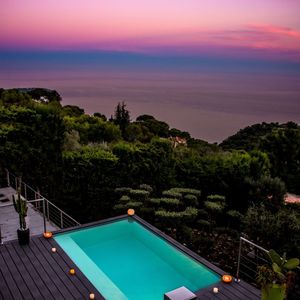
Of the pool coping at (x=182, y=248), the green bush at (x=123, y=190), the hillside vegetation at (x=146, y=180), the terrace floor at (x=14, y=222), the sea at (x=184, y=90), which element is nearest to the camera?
the pool coping at (x=182, y=248)

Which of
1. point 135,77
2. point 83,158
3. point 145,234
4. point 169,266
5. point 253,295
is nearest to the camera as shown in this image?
point 253,295

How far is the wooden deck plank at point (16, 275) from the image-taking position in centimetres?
528

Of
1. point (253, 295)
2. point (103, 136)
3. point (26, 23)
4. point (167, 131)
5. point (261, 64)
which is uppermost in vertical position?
point (26, 23)

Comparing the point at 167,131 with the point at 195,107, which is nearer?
the point at 195,107

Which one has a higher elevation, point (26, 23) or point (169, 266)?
point (26, 23)

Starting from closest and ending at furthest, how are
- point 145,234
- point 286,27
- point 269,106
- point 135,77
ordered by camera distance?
1. point 145,234
2. point 286,27
3. point 269,106
4. point 135,77

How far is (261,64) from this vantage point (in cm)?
2831

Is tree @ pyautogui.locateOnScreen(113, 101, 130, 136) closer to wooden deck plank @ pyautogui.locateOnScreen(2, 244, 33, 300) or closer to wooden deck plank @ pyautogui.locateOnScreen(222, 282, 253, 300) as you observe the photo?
wooden deck plank @ pyautogui.locateOnScreen(2, 244, 33, 300)

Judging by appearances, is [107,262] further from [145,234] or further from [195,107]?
[195,107]

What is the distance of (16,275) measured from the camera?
19.0 ft

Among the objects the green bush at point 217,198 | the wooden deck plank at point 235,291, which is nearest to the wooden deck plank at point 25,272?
the wooden deck plank at point 235,291

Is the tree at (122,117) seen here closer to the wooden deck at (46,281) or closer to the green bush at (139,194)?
the green bush at (139,194)

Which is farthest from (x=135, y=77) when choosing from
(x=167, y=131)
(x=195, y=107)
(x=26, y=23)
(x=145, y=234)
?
(x=145, y=234)

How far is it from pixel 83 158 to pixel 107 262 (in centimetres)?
453
